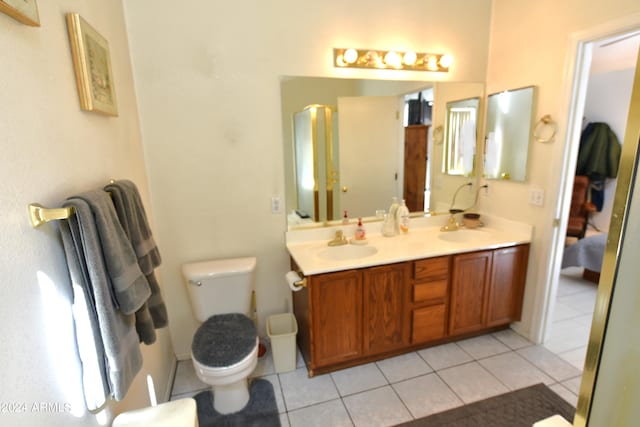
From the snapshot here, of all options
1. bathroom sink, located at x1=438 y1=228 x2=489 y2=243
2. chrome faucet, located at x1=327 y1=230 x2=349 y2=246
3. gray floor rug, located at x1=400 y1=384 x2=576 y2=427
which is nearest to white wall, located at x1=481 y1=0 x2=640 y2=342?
bathroom sink, located at x1=438 y1=228 x2=489 y2=243

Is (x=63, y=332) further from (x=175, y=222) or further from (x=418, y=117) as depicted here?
(x=418, y=117)

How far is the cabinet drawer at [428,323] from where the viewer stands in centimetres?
220

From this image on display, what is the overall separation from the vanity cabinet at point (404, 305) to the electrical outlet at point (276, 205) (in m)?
0.59

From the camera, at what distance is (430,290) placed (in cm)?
218

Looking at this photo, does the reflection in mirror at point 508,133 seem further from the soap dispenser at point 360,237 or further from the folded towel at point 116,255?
the folded towel at point 116,255

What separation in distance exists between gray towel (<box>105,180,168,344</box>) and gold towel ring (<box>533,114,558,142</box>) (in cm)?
250

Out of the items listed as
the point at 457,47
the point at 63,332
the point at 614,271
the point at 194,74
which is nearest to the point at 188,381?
the point at 63,332

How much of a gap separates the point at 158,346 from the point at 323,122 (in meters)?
1.81

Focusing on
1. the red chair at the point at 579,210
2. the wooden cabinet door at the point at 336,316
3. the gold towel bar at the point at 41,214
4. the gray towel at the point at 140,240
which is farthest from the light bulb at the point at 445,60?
the red chair at the point at 579,210

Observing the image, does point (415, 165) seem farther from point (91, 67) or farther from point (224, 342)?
point (91, 67)

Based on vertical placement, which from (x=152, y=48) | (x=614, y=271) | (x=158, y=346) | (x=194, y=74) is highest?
(x=152, y=48)

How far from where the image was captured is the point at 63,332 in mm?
904

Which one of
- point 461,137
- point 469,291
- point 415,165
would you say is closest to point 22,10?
point 415,165

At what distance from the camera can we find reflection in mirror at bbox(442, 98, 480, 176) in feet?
8.57
